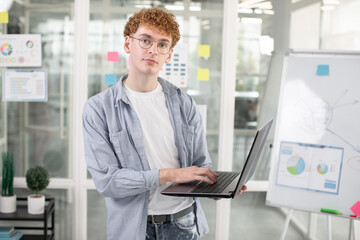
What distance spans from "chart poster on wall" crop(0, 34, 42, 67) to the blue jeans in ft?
5.93

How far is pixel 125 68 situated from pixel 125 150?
1.49 m

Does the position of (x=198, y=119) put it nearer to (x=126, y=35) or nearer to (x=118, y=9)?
(x=126, y=35)

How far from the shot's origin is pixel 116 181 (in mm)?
1517

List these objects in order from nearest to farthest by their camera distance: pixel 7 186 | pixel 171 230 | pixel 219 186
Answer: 1. pixel 219 186
2. pixel 171 230
3. pixel 7 186

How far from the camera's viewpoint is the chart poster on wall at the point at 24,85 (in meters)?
2.92

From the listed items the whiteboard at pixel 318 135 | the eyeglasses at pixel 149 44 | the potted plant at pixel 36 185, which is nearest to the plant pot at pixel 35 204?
the potted plant at pixel 36 185

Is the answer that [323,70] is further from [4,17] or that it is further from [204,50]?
[4,17]

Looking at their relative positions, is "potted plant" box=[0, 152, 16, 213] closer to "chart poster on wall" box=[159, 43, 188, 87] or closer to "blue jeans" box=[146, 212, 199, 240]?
"chart poster on wall" box=[159, 43, 188, 87]

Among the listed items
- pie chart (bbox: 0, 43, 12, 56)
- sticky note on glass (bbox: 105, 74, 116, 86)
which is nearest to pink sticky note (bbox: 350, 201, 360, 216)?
sticky note on glass (bbox: 105, 74, 116, 86)

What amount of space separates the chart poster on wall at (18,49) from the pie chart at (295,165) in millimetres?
1851

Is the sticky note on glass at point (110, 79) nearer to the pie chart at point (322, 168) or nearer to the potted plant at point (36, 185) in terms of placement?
the potted plant at point (36, 185)

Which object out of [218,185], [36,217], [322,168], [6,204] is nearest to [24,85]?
[6,204]

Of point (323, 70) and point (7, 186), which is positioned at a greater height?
point (323, 70)

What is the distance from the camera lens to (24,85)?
293cm
